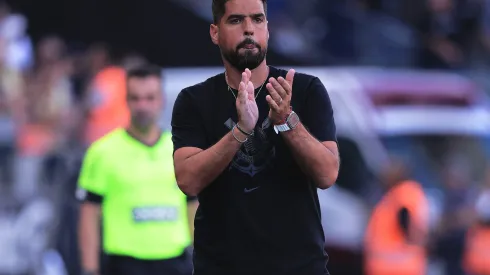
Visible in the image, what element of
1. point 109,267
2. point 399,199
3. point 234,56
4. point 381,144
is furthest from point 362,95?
point 234,56

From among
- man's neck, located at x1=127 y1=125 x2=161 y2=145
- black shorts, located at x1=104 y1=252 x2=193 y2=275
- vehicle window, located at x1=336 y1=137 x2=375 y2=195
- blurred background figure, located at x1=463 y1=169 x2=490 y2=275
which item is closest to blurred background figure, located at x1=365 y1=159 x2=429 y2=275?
vehicle window, located at x1=336 y1=137 x2=375 y2=195

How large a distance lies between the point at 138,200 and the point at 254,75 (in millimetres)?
3014

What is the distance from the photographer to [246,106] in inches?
201

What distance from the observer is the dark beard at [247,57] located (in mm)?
5285

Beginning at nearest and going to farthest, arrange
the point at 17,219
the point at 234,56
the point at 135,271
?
the point at 234,56 < the point at 135,271 < the point at 17,219

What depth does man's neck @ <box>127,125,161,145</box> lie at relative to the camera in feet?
27.7

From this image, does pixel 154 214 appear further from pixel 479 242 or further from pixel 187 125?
pixel 479 242

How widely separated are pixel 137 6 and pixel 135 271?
9.67 meters

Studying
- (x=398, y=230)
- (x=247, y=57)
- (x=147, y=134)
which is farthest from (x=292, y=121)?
(x=398, y=230)

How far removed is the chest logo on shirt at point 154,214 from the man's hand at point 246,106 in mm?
3207

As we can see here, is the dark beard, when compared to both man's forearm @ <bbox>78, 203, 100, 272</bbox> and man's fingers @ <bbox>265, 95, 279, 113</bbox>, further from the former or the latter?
man's forearm @ <bbox>78, 203, 100, 272</bbox>

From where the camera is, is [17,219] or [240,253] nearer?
[240,253]

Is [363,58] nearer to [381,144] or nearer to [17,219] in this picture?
[381,144]

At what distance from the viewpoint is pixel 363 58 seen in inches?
692
